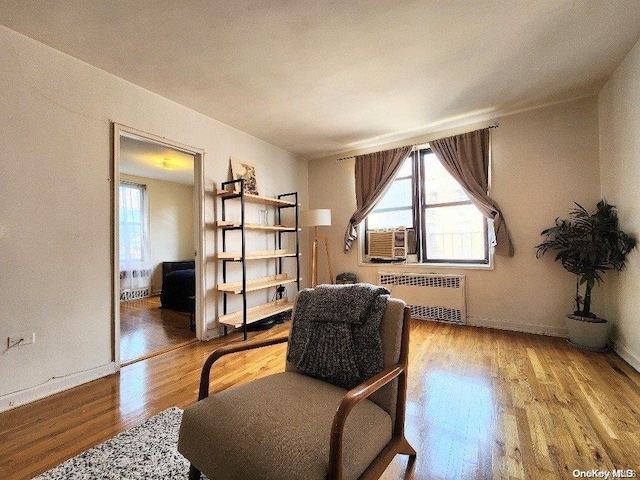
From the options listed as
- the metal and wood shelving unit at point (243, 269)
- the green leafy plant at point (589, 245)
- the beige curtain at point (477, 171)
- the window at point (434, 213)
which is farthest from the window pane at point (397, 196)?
the green leafy plant at point (589, 245)

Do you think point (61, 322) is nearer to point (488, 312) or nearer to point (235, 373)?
point (235, 373)

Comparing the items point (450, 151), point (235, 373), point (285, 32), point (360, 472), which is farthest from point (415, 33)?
point (235, 373)

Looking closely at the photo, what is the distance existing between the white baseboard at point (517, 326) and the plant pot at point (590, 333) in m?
0.33

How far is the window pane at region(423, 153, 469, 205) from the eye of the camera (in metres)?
3.76

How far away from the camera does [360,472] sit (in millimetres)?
966

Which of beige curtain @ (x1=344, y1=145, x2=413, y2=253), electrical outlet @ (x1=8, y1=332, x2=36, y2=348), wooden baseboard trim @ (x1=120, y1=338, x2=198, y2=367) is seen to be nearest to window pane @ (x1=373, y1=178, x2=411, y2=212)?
beige curtain @ (x1=344, y1=145, x2=413, y2=253)

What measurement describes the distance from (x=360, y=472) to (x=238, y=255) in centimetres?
267

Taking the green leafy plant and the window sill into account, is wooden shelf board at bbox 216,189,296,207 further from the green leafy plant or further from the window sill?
the green leafy plant

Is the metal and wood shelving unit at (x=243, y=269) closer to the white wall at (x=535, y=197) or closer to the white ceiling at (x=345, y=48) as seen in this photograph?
the white ceiling at (x=345, y=48)

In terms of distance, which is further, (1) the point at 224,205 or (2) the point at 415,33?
(1) the point at 224,205

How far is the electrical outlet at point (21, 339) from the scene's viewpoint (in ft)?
6.34

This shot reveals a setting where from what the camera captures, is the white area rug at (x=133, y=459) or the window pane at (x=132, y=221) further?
the window pane at (x=132, y=221)

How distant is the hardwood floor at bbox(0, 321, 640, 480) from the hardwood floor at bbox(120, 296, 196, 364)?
0.27 m

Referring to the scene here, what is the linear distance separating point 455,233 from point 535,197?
37.6 inches
